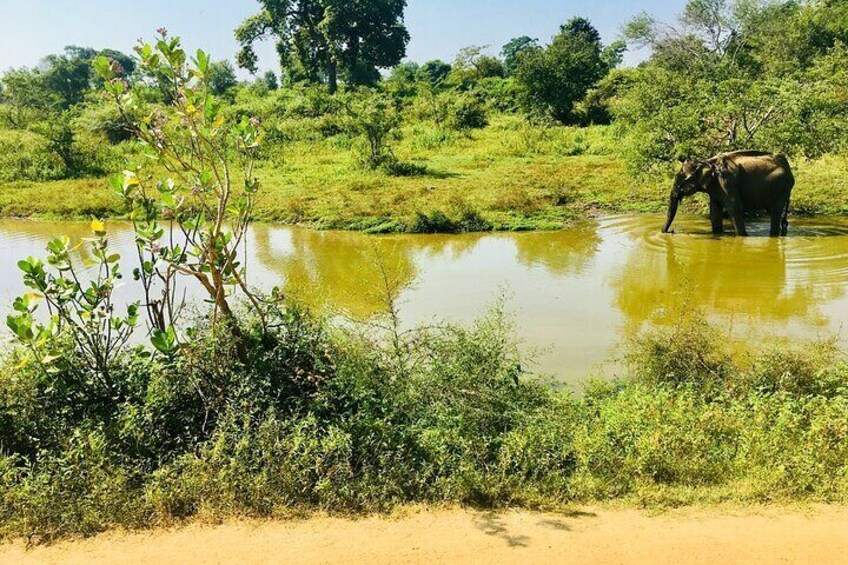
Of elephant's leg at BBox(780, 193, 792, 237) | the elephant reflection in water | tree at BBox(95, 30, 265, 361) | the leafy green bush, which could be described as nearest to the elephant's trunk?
the elephant reflection in water

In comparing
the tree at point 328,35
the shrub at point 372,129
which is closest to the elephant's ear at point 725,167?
the shrub at point 372,129

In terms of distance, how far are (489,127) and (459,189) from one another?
13.1m

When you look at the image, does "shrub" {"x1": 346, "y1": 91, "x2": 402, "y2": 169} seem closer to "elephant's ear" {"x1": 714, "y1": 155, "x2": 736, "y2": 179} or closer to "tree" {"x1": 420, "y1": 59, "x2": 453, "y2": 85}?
"elephant's ear" {"x1": 714, "y1": 155, "x2": 736, "y2": 179}

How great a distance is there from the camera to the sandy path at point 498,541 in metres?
4.04

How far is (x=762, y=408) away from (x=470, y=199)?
12.0 meters

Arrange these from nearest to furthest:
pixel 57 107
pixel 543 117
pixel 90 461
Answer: pixel 90 461, pixel 543 117, pixel 57 107

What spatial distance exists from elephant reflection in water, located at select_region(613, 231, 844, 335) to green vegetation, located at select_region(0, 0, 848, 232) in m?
2.82

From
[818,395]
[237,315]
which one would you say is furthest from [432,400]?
[818,395]

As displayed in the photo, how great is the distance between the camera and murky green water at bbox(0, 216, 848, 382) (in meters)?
8.42

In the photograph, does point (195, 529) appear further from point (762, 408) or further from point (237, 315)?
point (762, 408)

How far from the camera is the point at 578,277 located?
10938 mm

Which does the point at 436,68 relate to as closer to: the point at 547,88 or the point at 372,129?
the point at 547,88

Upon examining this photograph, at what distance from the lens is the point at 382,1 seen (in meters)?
45.9

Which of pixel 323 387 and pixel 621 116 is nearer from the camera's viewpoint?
pixel 323 387
